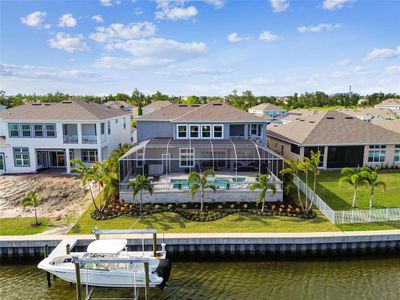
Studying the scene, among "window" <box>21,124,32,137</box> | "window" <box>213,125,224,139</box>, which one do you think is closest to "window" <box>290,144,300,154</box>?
"window" <box>213,125,224,139</box>

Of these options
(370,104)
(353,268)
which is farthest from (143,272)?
(370,104)

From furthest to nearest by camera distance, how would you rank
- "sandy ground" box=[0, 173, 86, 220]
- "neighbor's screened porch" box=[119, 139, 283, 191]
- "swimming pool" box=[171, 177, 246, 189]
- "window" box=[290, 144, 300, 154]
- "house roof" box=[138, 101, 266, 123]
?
"window" box=[290, 144, 300, 154]
"house roof" box=[138, 101, 266, 123]
"neighbor's screened porch" box=[119, 139, 283, 191]
"swimming pool" box=[171, 177, 246, 189]
"sandy ground" box=[0, 173, 86, 220]

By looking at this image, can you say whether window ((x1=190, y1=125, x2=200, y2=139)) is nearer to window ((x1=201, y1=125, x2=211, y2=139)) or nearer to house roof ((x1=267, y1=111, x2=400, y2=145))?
window ((x1=201, y1=125, x2=211, y2=139))

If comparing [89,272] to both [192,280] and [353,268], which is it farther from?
[353,268]

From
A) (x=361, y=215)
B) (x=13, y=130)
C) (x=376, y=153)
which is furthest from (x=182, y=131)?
(x=376, y=153)

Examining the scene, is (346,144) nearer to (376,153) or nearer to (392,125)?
(376,153)

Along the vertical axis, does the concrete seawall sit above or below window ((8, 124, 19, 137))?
below

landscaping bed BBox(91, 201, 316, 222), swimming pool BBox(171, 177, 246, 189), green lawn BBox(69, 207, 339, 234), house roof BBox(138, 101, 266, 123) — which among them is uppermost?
house roof BBox(138, 101, 266, 123)
